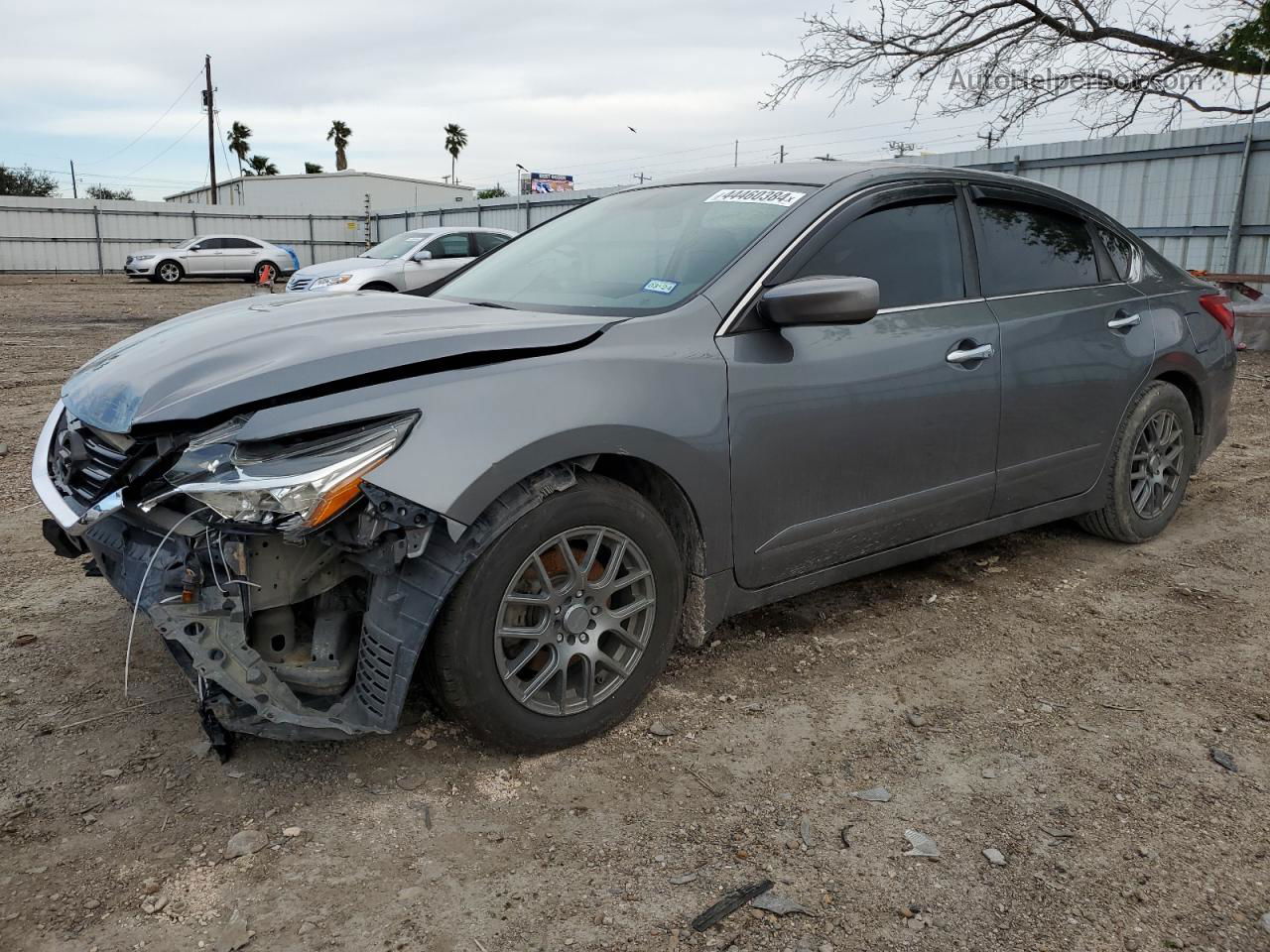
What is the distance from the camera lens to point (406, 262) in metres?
14.8

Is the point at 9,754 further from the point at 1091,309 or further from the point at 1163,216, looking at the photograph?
the point at 1163,216

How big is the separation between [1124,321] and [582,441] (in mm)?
2783

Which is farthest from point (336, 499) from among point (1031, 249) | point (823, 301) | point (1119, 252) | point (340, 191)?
point (340, 191)

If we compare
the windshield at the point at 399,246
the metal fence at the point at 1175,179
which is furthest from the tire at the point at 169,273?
the metal fence at the point at 1175,179

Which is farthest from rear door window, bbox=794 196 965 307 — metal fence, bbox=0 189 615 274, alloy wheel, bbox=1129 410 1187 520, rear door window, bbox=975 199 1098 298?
metal fence, bbox=0 189 615 274

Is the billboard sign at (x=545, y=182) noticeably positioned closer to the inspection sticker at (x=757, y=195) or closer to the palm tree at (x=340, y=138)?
the palm tree at (x=340, y=138)

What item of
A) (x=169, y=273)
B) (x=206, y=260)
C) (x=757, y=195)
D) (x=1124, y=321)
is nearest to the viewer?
(x=757, y=195)

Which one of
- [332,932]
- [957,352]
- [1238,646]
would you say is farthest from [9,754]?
[1238,646]

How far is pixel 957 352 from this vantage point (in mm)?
3492

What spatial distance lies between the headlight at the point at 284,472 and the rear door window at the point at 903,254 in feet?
4.97

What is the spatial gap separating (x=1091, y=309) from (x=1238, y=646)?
1424 millimetres

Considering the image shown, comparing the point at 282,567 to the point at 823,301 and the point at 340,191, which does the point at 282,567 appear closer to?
the point at 823,301

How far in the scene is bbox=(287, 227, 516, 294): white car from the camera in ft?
47.0

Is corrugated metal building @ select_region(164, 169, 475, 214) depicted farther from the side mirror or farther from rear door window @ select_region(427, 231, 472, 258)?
the side mirror
